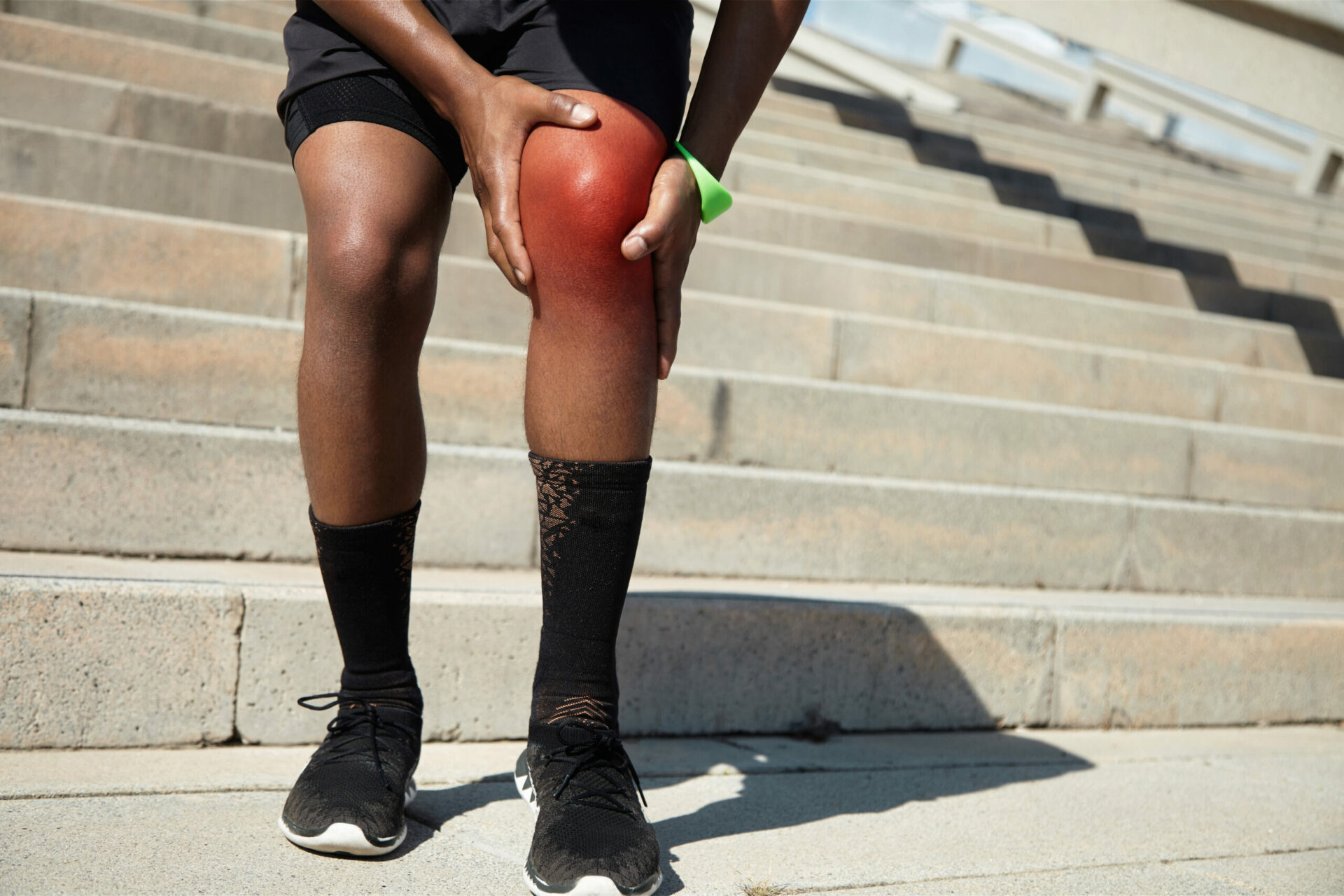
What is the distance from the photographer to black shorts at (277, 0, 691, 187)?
1.28 meters

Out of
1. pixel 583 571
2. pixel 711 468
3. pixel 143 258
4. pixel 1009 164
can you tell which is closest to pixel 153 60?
pixel 143 258

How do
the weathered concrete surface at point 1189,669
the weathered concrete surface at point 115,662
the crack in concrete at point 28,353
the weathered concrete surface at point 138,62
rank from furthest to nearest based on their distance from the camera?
the weathered concrete surface at point 138,62 → the weathered concrete surface at point 1189,669 → the crack in concrete at point 28,353 → the weathered concrete surface at point 115,662

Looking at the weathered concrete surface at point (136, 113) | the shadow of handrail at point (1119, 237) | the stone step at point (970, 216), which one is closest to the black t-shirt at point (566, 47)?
the weathered concrete surface at point (136, 113)

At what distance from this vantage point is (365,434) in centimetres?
138

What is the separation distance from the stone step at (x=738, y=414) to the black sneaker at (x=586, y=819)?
148 centimetres

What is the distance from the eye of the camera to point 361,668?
1.49m

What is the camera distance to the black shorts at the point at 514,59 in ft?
4.18

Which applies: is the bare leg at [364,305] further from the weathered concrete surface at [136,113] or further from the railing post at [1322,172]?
the railing post at [1322,172]

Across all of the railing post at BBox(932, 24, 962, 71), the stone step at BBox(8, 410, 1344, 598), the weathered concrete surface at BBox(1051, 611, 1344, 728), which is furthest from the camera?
the railing post at BBox(932, 24, 962, 71)

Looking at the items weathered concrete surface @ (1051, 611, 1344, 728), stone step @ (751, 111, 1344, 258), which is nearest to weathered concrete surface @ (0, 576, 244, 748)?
weathered concrete surface @ (1051, 611, 1344, 728)

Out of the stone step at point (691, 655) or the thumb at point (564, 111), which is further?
the stone step at point (691, 655)

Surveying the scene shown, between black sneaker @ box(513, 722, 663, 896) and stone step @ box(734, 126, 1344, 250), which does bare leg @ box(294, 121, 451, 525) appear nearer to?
black sneaker @ box(513, 722, 663, 896)

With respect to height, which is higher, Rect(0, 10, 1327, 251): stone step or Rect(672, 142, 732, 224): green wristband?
Rect(0, 10, 1327, 251): stone step

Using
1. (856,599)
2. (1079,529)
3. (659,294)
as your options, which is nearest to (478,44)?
(659,294)
